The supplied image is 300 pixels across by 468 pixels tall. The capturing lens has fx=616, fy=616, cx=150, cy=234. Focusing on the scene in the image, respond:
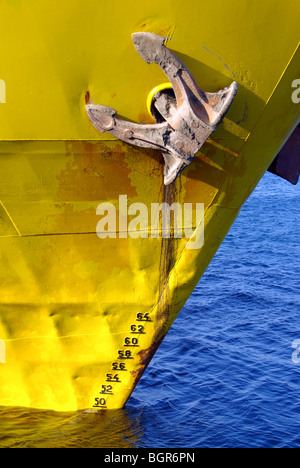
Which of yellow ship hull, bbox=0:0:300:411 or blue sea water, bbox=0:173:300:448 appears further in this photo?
blue sea water, bbox=0:173:300:448

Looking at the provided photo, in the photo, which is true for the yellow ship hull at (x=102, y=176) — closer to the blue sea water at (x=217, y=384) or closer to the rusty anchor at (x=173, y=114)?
the rusty anchor at (x=173, y=114)

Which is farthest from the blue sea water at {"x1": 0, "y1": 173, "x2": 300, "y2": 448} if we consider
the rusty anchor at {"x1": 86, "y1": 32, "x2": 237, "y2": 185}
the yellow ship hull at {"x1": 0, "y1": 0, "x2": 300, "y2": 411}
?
the rusty anchor at {"x1": 86, "y1": 32, "x2": 237, "y2": 185}

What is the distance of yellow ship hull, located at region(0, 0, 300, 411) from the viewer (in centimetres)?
433

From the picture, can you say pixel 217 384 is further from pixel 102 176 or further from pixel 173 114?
pixel 173 114

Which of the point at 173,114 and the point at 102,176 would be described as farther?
the point at 102,176

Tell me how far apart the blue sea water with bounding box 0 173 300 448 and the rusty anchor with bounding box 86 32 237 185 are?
342 centimetres

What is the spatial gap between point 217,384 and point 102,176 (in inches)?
242

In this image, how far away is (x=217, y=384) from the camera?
33.3 ft

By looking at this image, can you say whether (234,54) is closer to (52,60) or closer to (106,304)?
(52,60)

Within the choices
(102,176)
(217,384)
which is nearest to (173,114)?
(102,176)

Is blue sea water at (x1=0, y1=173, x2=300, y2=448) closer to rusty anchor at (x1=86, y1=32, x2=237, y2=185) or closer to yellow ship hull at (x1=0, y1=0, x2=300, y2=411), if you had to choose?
yellow ship hull at (x1=0, y1=0, x2=300, y2=411)

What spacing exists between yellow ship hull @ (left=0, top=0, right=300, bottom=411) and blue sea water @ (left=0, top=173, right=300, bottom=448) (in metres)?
0.78

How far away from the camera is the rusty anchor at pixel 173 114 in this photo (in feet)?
14.1

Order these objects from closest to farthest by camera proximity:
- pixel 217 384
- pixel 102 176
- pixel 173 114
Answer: pixel 173 114 < pixel 102 176 < pixel 217 384
